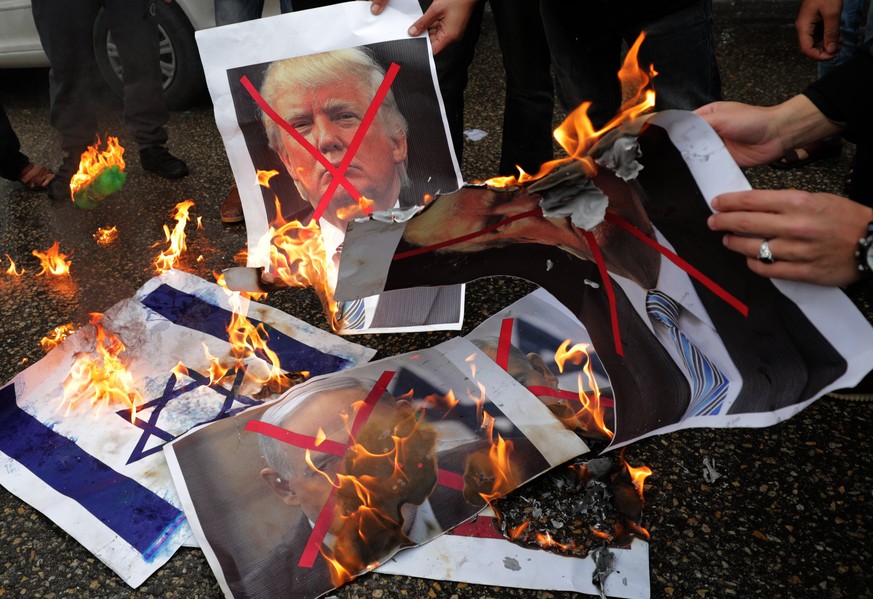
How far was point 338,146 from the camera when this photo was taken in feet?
4.91

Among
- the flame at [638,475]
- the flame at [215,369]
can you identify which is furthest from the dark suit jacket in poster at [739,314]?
the flame at [215,369]

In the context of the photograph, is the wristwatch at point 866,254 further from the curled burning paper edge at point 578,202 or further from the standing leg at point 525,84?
the standing leg at point 525,84

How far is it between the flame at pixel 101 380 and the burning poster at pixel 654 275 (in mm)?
724

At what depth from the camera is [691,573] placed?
112cm

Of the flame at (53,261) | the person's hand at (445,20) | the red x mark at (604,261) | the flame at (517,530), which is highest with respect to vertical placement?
the person's hand at (445,20)

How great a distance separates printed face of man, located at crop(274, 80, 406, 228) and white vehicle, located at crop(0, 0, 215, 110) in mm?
1652

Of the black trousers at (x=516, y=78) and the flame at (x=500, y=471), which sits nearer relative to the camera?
the flame at (x=500, y=471)

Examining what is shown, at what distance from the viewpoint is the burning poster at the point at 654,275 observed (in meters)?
0.86

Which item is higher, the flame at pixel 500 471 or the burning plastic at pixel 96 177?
the flame at pixel 500 471

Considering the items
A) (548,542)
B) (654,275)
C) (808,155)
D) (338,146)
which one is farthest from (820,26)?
(548,542)

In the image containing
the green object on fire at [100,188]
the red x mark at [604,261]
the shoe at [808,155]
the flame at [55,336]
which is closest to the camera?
the red x mark at [604,261]

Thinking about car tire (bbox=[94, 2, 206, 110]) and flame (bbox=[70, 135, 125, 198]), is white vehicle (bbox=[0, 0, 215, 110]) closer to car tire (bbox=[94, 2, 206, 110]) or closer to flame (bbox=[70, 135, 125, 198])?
car tire (bbox=[94, 2, 206, 110])

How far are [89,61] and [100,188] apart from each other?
0.53 m

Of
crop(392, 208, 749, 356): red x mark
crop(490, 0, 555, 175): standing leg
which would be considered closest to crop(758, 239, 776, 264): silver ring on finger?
crop(392, 208, 749, 356): red x mark
